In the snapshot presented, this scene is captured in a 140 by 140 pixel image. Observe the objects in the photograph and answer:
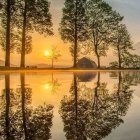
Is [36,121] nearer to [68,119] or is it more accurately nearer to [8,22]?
[68,119]

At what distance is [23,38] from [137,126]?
4102 cm

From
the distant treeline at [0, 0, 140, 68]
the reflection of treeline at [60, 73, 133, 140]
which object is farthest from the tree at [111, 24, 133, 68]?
the reflection of treeline at [60, 73, 133, 140]

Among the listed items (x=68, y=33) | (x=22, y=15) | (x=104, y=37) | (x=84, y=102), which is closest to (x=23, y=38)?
(x=22, y=15)

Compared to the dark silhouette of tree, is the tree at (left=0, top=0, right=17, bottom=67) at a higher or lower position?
higher

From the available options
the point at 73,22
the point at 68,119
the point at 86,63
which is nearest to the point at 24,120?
the point at 68,119

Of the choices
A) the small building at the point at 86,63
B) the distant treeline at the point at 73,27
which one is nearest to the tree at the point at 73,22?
the distant treeline at the point at 73,27

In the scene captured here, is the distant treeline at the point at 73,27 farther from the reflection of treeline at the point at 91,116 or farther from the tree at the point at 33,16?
the reflection of treeline at the point at 91,116

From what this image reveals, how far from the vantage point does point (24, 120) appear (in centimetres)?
845

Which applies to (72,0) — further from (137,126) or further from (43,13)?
(137,126)

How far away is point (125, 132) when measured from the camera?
6.78 meters

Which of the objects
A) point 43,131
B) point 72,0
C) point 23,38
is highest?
point 72,0

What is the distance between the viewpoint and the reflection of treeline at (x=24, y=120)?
6.86 meters

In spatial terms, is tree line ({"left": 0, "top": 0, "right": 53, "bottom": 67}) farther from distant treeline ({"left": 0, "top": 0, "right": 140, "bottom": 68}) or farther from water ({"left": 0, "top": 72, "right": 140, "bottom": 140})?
water ({"left": 0, "top": 72, "right": 140, "bottom": 140})

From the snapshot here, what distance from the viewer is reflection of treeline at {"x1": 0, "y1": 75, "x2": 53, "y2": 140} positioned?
6.86 m
